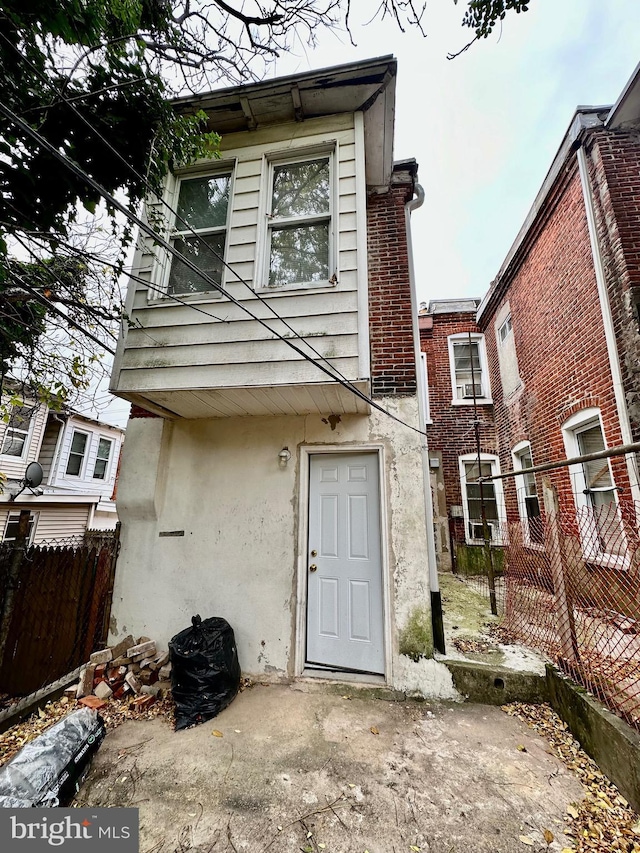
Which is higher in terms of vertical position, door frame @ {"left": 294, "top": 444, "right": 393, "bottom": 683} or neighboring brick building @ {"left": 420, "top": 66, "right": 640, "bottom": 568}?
neighboring brick building @ {"left": 420, "top": 66, "right": 640, "bottom": 568}

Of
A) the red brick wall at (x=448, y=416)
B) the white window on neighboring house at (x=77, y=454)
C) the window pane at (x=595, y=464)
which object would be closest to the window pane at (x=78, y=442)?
the white window on neighboring house at (x=77, y=454)

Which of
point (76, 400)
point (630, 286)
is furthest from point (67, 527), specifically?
point (630, 286)

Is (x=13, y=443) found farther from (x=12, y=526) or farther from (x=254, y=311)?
(x=254, y=311)

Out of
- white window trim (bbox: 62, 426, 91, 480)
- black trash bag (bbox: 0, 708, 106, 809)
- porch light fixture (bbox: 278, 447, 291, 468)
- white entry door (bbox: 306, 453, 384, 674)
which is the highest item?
white window trim (bbox: 62, 426, 91, 480)

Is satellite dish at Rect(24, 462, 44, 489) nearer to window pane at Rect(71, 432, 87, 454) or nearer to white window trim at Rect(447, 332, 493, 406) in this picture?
white window trim at Rect(447, 332, 493, 406)

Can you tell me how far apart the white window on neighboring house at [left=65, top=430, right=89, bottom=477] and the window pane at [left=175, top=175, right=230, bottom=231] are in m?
10.5

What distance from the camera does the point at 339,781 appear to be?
2.13 m

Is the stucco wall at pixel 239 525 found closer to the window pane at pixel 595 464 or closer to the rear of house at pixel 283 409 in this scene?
the rear of house at pixel 283 409

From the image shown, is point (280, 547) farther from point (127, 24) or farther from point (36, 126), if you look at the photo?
point (127, 24)

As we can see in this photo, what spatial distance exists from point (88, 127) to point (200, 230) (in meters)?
1.63

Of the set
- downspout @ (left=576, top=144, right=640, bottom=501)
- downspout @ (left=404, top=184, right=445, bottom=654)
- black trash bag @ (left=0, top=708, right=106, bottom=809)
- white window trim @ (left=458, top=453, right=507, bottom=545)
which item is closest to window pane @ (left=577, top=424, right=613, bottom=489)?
downspout @ (left=576, top=144, right=640, bottom=501)

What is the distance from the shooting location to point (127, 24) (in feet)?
8.25

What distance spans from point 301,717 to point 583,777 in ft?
6.39

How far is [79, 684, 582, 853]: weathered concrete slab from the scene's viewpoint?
1782 millimetres
